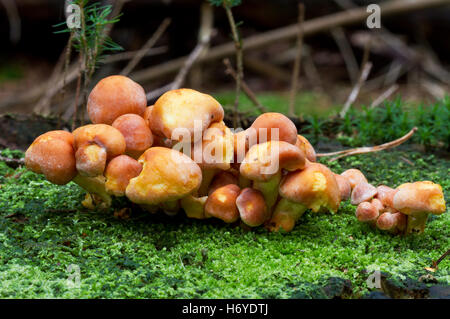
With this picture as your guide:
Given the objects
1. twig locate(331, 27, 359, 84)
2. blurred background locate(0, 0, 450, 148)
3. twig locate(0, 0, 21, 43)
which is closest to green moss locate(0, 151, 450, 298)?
blurred background locate(0, 0, 450, 148)

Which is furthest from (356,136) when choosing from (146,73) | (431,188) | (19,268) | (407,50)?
(407,50)

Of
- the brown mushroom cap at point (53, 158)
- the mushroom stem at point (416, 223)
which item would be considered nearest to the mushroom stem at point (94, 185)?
the brown mushroom cap at point (53, 158)

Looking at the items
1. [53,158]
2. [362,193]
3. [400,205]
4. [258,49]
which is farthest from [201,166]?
[258,49]

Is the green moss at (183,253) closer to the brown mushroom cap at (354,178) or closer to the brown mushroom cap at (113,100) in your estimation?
the brown mushroom cap at (354,178)

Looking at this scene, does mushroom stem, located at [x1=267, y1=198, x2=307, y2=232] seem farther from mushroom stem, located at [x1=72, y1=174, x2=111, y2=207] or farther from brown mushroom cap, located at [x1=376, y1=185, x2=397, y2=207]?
mushroom stem, located at [x1=72, y1=174, x2=111, y2=207]

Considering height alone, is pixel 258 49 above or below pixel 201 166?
above

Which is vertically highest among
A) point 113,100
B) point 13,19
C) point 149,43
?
point 13,19

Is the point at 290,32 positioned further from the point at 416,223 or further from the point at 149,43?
the point at 416,223
